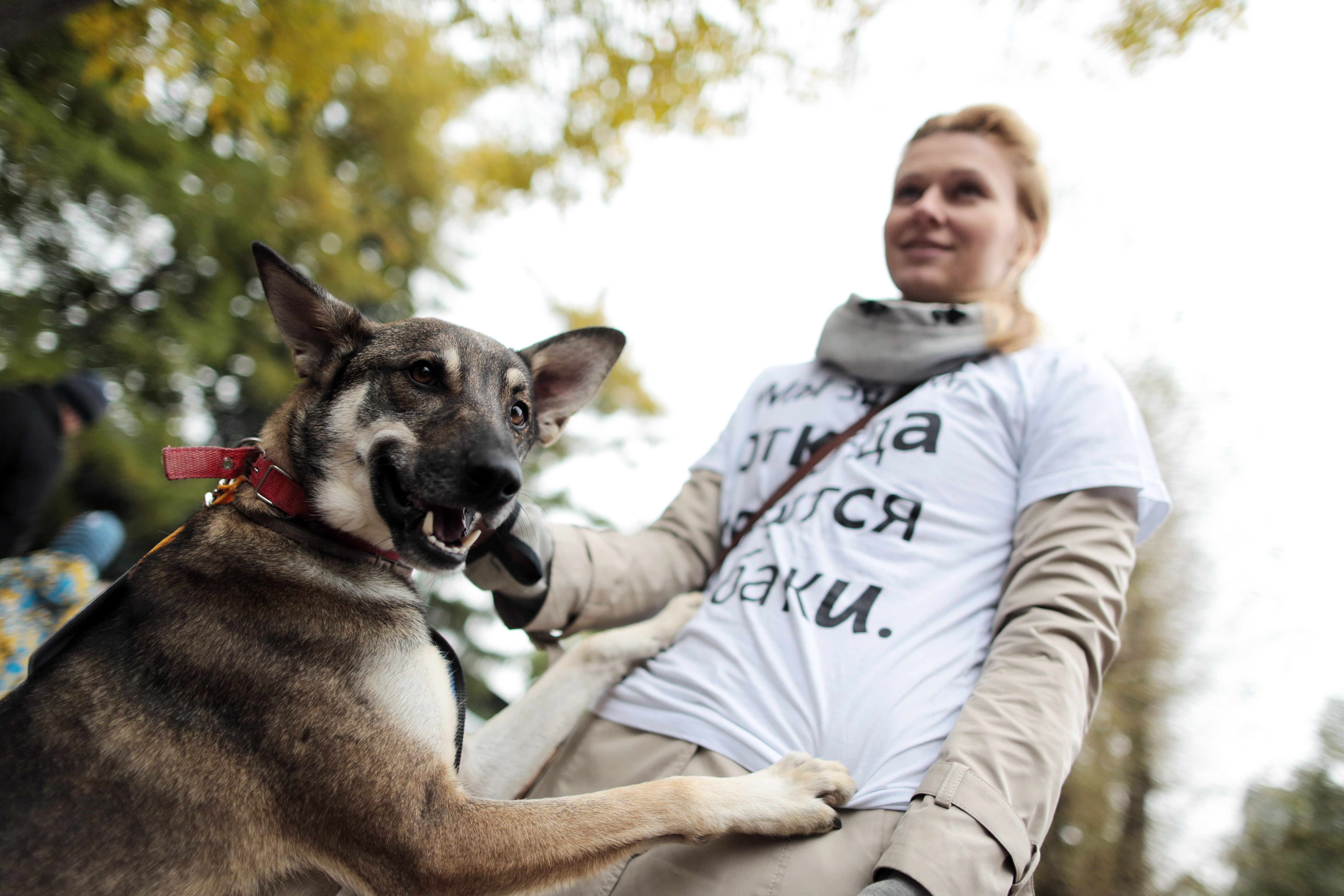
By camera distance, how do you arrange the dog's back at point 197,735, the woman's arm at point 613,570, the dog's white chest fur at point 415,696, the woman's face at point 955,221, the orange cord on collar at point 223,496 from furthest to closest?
the woman's face at point 955,221, the woman's arm at point 613,570, the orange cord on collar at point 223,496, the dog's white chest fur at point 415,696, the dog's back at point 197,735

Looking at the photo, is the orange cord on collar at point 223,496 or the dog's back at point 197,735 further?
the orange cord on collar at point 223,496

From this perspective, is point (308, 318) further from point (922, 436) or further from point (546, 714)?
point (922, 436)

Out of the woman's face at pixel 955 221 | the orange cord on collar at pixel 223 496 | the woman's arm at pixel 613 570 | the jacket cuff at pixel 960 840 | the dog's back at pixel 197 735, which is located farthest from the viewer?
the woman's face at pixel 955 221

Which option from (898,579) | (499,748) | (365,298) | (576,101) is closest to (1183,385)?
(898,579)

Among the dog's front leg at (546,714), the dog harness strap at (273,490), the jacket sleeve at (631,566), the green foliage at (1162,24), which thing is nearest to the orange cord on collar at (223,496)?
the dog harness strap at (273,490)

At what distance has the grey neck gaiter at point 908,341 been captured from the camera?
2.64 meters

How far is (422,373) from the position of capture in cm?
249

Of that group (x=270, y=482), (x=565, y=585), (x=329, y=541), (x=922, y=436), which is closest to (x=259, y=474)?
(x=270, y=482)

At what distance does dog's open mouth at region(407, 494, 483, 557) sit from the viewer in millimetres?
2166

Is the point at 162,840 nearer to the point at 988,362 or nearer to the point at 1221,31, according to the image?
the point at 988,362

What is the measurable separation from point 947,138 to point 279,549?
121 inches

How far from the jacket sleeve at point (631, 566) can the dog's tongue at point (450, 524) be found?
1.56ft

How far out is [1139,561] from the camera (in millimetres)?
3713

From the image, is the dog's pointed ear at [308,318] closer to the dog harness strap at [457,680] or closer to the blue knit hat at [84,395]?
the dog harness strap at [457,680]
